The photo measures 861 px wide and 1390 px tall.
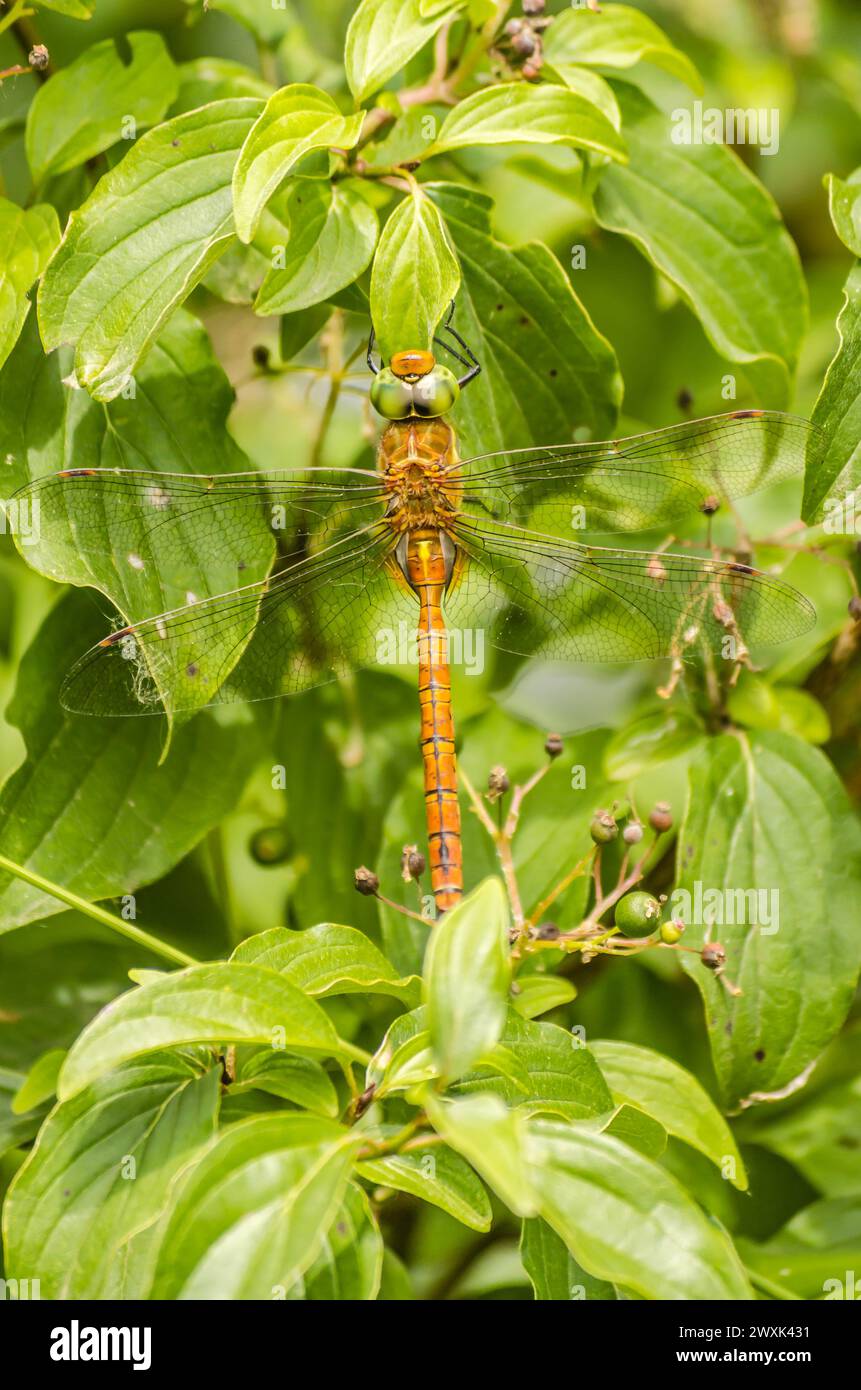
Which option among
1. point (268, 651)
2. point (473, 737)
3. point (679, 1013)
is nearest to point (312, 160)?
point (268, 651)

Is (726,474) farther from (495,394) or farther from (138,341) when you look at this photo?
(138,341)

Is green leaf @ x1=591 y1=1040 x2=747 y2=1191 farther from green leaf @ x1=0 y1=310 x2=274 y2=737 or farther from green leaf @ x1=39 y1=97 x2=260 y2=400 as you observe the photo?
green leaf @ x1=39 y1=97 x2=260 y2=400

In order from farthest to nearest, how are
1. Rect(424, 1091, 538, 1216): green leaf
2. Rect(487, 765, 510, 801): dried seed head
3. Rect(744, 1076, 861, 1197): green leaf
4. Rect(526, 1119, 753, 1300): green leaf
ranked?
Rect(744, 1076, 861, 1197): green leaf, Rect(487, 765, 510, 801): dried seed head, Rect(526, 1119, 753, 1300): green leaf, Rect(424, 1091, 538, 1216): green leaf

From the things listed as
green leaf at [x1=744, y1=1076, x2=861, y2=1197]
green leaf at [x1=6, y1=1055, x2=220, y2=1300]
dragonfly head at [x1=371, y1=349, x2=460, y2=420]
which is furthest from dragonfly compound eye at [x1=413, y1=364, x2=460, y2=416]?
green leaf at [x1=744, y1=1076, x2=861, y2=1197]

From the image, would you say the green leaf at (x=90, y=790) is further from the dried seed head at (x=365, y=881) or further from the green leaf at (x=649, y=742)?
the green leaf at (x=649, y=742)

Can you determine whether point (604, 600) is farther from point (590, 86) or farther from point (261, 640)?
point (590, 86)
